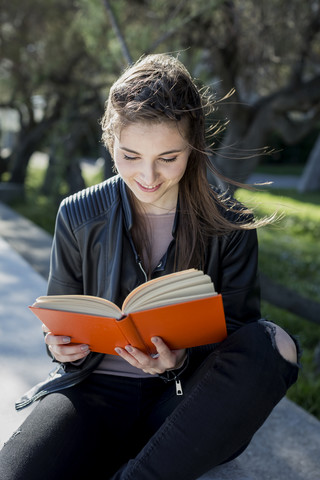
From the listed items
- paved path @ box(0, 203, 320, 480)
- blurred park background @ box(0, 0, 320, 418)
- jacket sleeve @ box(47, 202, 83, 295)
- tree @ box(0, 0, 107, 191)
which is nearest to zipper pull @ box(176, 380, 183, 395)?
paved path @ box(0, 203, 320, 480)

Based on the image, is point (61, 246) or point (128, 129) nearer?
point (128, 129)

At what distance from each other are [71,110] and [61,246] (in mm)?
6264

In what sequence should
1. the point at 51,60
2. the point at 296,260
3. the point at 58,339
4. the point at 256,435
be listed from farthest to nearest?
1. the point at 51,60
2. the point at 296,260
3. the point at 256,435
4. the point at 58,339

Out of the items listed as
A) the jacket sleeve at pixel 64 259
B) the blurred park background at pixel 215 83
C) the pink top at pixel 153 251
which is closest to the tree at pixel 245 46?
the blurred park background at pixel 215 83

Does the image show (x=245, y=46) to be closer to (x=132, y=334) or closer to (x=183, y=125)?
(x=183, y=125)

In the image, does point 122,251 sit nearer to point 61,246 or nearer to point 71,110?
point 61,246

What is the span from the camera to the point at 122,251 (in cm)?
175

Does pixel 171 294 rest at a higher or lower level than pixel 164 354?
higher

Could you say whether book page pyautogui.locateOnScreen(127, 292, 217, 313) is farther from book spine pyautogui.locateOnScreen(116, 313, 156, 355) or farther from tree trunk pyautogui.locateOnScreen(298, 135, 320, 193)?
tree trunk pyautogui.locateOnScreen(298, 135, 320, 193)

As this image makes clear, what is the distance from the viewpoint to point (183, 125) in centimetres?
161

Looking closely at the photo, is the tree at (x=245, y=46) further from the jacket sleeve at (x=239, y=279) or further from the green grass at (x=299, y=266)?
the jacket sleeve at (x=239, y=279)

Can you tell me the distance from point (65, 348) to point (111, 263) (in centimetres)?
29

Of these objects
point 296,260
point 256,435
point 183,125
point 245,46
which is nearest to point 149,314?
point 183,125

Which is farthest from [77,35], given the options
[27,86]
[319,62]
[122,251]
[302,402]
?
[122,251]
